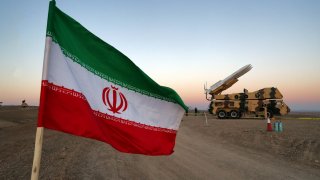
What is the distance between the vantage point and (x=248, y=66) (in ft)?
131

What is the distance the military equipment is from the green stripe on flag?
33981 mm

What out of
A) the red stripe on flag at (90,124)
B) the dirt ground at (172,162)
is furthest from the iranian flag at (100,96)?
the dirt ground at (172,162)

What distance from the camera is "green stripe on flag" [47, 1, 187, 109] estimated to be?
13.8ft

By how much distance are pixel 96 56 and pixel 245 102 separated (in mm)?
35088

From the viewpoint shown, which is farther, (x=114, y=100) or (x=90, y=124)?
(x=114, y=100)

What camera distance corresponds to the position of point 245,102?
124 ft

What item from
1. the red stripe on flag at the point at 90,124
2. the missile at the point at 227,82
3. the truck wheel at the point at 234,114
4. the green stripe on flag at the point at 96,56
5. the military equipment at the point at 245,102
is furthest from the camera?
the missile at the point at 227,82

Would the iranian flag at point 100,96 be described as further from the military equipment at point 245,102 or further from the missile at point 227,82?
the missile at point 227,82

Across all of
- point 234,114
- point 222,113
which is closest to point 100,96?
point 234,114

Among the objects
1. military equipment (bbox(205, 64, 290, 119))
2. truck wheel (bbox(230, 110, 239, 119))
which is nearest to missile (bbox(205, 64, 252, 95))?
military equipment (bbox(205, 64, 290, 119))

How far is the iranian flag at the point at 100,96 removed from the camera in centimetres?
411

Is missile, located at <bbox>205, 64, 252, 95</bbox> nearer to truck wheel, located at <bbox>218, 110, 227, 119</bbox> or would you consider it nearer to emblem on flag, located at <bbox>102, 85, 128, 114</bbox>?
truck wheel, located at <bbox>218, 110, 227, 119</bbox>

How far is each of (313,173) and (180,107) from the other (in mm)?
6109

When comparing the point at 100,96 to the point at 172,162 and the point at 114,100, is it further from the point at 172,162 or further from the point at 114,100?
the point at 172,162
